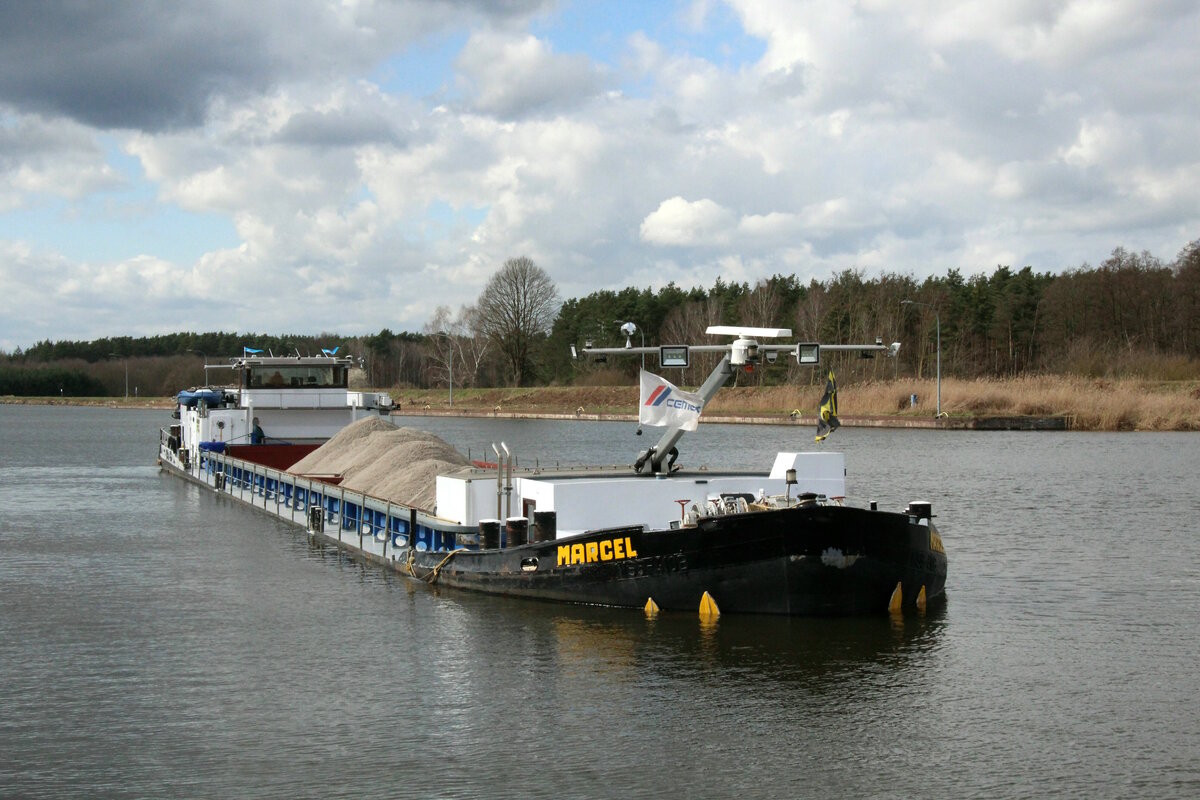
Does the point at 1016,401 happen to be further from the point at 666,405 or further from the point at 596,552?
the point at 596,552

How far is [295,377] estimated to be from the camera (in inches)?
1531

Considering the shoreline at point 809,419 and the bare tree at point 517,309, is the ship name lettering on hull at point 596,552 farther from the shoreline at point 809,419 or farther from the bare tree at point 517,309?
the bare tree at point 517,309

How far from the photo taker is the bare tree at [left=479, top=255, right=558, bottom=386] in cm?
11412

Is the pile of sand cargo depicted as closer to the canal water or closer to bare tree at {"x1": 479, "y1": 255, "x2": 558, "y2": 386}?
the canal water

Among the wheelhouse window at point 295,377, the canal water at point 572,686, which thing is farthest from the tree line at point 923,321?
the canal water at point 572,686

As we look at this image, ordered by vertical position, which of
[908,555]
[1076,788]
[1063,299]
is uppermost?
[1063,299]

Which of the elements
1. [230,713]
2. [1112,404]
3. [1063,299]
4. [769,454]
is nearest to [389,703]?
[230,713]

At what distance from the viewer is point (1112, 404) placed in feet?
221

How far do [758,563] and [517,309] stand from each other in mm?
100600

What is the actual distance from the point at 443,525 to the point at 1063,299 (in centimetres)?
9292

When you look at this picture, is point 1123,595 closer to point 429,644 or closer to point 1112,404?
point 429,644

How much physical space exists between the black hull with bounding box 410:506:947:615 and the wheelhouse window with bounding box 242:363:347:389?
2302 cm

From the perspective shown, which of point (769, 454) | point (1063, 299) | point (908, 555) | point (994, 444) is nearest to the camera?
point (908, 555)

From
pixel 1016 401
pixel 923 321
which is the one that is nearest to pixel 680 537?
pixel 1016 401
